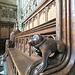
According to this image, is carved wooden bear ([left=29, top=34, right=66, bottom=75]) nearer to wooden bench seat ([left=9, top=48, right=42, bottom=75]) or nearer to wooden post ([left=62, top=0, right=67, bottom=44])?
wooden post ([left=62, top=0, right=67, bottom=44])

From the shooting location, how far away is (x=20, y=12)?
6.66 meters

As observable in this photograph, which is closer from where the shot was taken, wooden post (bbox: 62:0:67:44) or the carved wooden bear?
the carved wooden bear

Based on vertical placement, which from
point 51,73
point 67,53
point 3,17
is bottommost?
point 51,73

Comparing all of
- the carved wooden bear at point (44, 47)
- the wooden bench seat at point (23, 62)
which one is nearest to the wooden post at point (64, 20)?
the carved wooden bear at point (44, 47)

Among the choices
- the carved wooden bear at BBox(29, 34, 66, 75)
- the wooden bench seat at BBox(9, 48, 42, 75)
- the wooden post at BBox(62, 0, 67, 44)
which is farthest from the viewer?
the wooden bench seat at BBox(9, 48, 42, 75)

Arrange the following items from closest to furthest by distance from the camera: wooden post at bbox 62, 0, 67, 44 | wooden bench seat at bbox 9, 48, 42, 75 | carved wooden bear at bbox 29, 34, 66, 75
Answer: carved wooden bear at bbox 29, 34, 66, 75, wooden post at bbox 62, 0, 67, 44, wooden bench seat at bbox 9, 48, 42, 75

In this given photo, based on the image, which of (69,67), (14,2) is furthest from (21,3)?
(69,67)

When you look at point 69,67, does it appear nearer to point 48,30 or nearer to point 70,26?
point 70,26

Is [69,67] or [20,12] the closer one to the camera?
[69,67]

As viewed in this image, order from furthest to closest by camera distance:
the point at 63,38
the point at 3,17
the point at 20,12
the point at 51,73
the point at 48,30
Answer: the point at 20,12
the point at 3,17
the point at 48,30
the point at 63,38
the point at 51,73

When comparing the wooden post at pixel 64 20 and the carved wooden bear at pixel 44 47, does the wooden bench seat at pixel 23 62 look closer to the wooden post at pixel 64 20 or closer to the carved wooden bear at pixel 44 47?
the carved wooden bear at pixel 44 47

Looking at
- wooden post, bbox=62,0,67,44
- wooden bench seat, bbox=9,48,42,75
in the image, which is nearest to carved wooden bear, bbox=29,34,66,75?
wooden post, bbox=62,0,67,44

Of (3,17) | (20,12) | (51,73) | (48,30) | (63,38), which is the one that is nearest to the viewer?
(51,73)

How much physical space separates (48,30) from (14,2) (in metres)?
7.14
